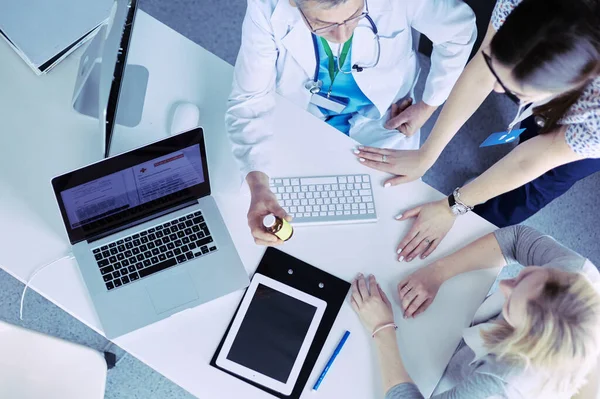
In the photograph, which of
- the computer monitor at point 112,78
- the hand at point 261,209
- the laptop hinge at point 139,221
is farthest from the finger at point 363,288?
the computer monitor at point 112,78

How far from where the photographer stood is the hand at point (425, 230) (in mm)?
1375

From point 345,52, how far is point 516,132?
1.59ft

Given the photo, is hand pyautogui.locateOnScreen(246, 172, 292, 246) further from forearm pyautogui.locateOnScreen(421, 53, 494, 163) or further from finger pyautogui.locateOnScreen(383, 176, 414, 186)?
forearm pyautogui.locateOnScreen(421, 53, 494, 163)

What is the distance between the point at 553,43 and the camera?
3.30 ft

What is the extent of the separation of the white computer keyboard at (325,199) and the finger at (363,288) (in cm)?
15

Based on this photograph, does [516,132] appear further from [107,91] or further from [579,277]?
[107,91]

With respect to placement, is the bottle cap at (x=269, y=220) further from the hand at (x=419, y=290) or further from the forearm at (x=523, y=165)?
the forearm at (x=523, y=165)

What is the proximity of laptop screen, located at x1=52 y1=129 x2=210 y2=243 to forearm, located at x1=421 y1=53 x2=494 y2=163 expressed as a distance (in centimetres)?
63

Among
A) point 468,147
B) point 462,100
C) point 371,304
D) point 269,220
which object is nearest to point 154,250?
point 269,220

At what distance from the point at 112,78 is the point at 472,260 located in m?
0.91

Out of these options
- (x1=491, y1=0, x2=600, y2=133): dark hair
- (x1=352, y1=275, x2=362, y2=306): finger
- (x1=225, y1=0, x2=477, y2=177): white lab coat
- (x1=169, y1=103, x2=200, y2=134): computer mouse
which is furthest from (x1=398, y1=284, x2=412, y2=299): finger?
(x1=169, y1=103, x2=200, y2=134): computer mouse

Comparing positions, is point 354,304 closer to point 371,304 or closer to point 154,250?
point 371,304

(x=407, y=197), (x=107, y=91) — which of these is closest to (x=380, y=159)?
(x=407, y=197)

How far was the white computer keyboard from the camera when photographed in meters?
1.38
